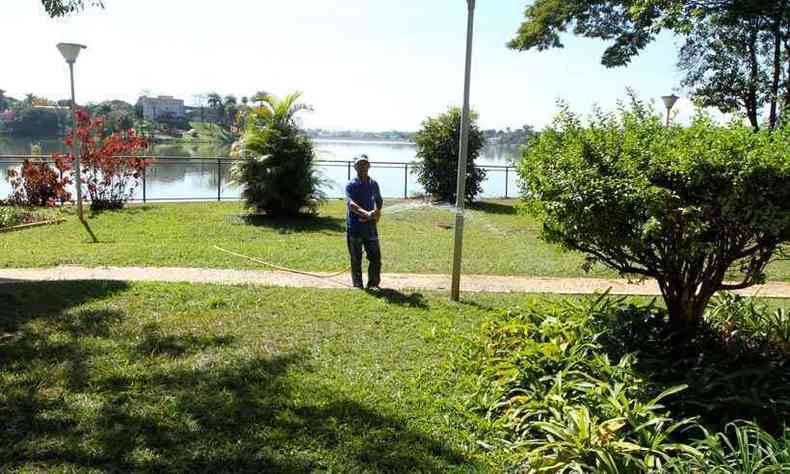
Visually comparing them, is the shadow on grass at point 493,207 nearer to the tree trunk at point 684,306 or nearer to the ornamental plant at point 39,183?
the ornamental plant at point 39,183

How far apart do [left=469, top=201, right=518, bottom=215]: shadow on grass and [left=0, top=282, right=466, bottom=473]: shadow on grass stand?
1225 cm

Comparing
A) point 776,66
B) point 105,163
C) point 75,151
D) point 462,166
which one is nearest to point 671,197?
point 462,166

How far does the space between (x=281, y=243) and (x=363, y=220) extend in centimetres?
392

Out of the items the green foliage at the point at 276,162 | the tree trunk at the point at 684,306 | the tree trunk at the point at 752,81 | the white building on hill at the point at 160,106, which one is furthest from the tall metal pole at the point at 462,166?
the white building on hill at the point at 160,106

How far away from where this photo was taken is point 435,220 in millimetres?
14938

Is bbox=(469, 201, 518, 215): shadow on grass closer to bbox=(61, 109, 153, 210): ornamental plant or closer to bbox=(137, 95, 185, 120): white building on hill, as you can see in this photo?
bbox=(61, 109, 153, 210): ornamental plant

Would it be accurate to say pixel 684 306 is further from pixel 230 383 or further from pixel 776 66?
pixel 776 66

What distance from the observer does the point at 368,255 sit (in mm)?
7434

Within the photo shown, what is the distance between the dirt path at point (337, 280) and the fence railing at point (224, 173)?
670cm

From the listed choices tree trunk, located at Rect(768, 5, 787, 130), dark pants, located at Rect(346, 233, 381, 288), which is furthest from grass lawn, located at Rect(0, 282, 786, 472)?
tree trunk, located at Rect(768, 5, 787, 130)

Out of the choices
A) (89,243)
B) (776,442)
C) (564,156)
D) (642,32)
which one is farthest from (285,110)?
(776,442)

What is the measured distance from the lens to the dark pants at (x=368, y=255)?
7367 mm

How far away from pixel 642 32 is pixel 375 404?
1454 cm

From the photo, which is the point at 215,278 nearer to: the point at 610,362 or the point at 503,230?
the point at 610,362
